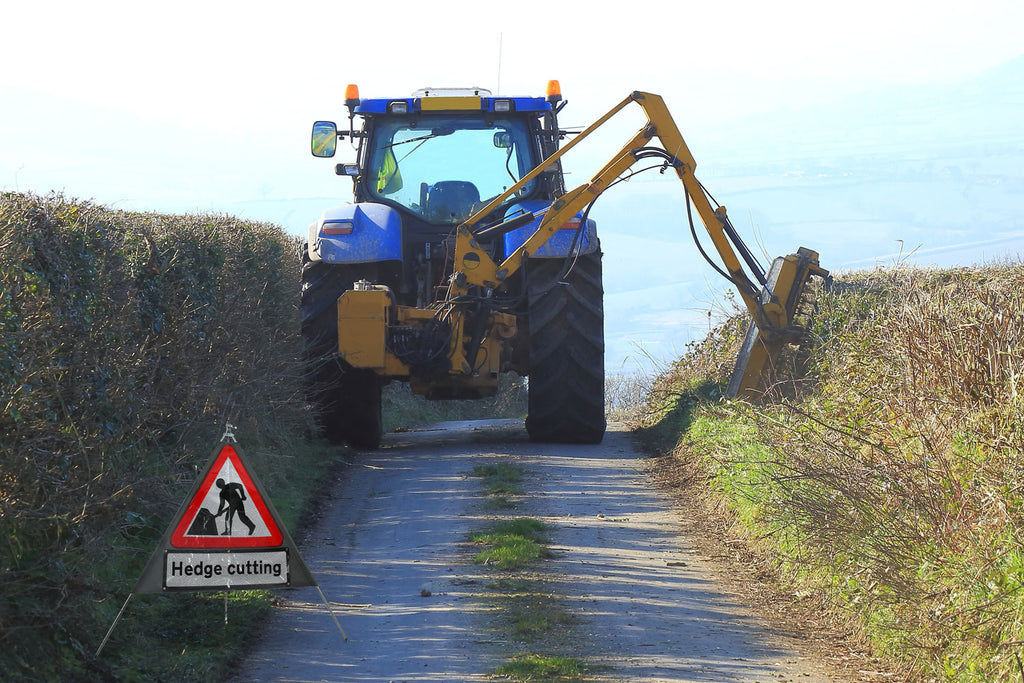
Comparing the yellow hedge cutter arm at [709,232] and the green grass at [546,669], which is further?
the yellow hedge cutter arm at [709,232]

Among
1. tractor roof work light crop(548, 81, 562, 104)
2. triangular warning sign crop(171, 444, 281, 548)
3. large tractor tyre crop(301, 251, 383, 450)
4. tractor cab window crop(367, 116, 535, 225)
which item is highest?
tractor roof work light crop(548, 81, 562, 104)

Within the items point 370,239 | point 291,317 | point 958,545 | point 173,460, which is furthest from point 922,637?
point 291,317

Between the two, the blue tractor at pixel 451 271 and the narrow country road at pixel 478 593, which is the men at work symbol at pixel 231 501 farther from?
the blue tractor at pixel 451 271

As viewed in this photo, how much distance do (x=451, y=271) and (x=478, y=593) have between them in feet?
16.2

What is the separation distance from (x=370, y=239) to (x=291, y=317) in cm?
180

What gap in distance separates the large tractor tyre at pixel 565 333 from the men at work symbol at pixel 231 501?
596 centimetres

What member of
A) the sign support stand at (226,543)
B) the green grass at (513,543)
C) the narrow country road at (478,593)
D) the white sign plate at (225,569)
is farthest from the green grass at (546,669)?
the green grass at (513,543)

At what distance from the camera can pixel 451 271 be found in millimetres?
11055

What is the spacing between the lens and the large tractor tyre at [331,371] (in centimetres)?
1105

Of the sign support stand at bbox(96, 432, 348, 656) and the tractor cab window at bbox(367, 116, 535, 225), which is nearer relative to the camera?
the sign support stand at bbox(96, 432, 348, 656)

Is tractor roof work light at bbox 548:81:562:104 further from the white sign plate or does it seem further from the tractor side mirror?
the white sign plate

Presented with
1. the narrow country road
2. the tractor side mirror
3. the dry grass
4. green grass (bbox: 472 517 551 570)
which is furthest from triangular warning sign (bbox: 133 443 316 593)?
the tractor side mirror

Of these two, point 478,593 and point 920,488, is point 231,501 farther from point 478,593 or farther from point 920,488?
point 920,488

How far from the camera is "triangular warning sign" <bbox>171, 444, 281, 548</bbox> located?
5.24 m
